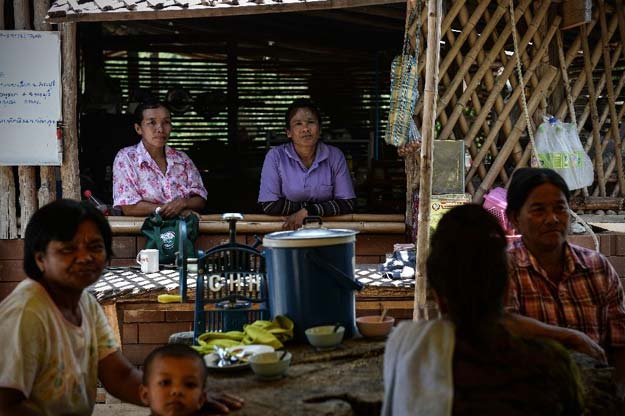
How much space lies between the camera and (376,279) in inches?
177

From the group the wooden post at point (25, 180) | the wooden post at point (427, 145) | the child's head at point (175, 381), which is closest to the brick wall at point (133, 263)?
the wooden post at point (25, 180)

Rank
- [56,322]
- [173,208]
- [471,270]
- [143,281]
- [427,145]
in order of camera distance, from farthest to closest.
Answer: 1. [173,208]
2. [143,281]
3. [427,145]
4. [56,322]
5. [471,270]

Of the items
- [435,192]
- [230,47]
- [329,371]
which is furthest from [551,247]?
[230,47]

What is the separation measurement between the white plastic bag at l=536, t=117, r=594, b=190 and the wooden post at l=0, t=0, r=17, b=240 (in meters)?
3.82

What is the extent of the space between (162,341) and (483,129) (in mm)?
2872

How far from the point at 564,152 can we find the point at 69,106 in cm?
357

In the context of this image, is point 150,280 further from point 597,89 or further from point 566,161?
point 597,89

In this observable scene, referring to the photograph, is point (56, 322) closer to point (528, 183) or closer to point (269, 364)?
point (269, 364)

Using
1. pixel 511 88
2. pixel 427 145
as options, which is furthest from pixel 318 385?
pixel 511 88

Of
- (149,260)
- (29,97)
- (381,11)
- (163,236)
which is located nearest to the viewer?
(149,260)

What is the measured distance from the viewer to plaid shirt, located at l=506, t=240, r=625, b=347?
2.89m

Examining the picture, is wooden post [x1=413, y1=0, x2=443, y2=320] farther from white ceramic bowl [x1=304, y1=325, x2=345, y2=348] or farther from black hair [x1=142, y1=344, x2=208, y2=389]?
black hair [x1=142, y1=344, x2=208, y2=389]

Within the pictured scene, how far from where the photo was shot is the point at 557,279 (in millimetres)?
2945

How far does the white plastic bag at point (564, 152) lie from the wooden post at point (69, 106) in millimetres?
3354
